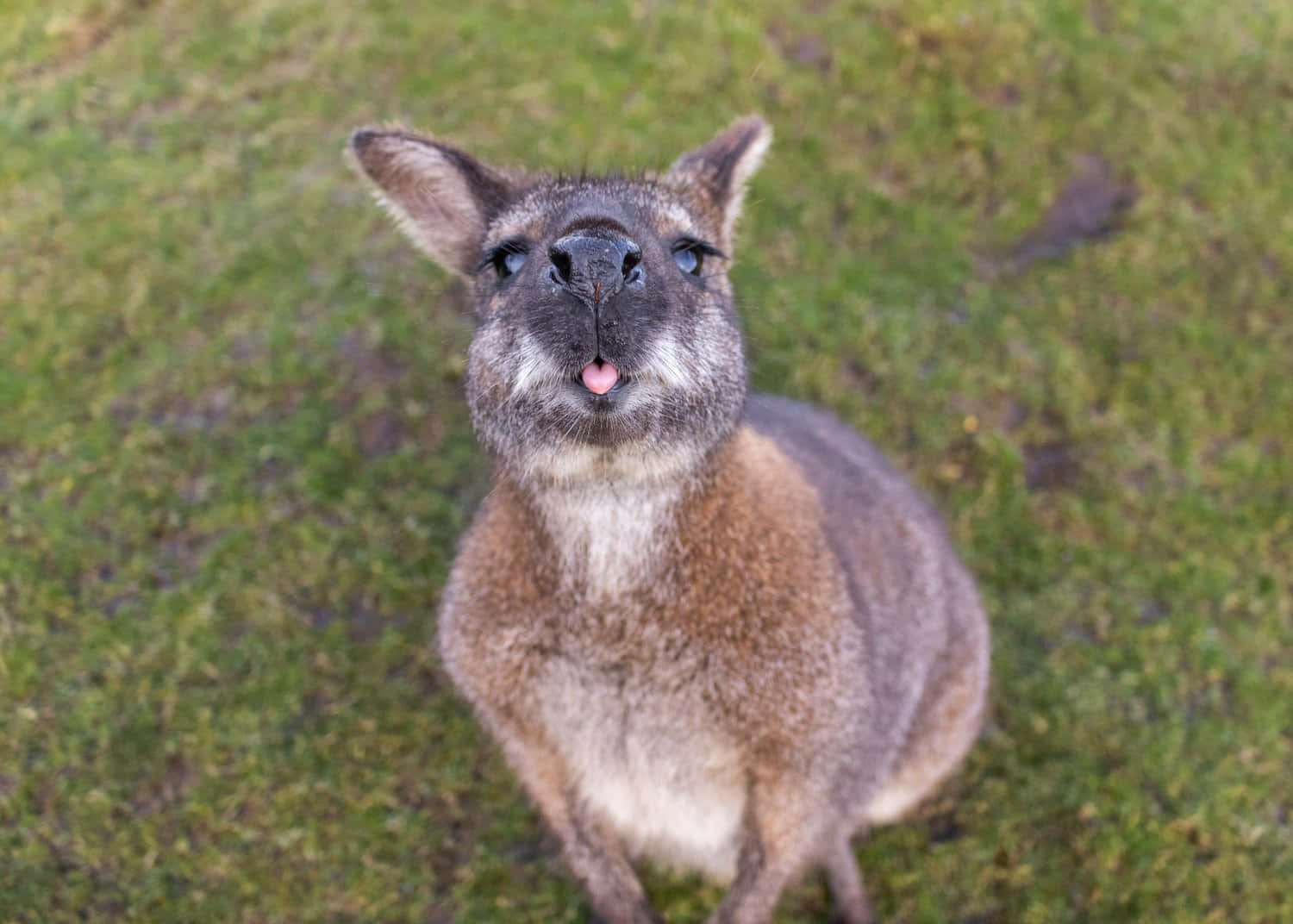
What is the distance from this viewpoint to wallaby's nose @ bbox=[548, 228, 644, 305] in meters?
2.52

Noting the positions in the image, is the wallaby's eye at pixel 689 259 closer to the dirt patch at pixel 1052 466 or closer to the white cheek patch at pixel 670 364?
the white cheek patch at pixel 670 364

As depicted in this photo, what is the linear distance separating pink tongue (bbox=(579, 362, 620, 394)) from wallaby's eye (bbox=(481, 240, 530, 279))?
0.64 meters

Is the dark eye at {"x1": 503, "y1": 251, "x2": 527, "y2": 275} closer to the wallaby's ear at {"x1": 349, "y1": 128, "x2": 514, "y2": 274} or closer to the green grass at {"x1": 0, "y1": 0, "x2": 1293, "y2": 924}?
the wallaby's ear at {"x1": 349, "y1": 128, "x2": 514, "y2": 274}

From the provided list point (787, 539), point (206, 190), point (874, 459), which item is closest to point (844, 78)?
point (874, 459)

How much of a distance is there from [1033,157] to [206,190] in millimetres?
6255

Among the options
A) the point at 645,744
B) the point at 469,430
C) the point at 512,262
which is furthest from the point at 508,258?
the point at 469,430

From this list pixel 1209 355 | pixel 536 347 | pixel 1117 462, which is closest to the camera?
pixel 536 347

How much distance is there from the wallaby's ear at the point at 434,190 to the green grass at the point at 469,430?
Answer: 1.14 m

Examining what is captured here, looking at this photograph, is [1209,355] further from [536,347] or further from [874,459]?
[536,347]

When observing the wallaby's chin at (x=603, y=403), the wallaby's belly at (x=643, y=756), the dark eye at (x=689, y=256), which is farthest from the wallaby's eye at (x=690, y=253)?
the wallaby's belly at (x=643, y=756)

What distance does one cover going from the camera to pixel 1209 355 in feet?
21.6

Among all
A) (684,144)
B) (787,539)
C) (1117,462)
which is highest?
(684,144)

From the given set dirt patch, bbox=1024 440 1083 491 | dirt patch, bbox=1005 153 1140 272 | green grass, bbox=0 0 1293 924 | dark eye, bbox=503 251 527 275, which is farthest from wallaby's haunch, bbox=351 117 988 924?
dirt patch, bbox=1005 153 1140 272

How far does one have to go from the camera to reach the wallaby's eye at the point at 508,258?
10.3ft
